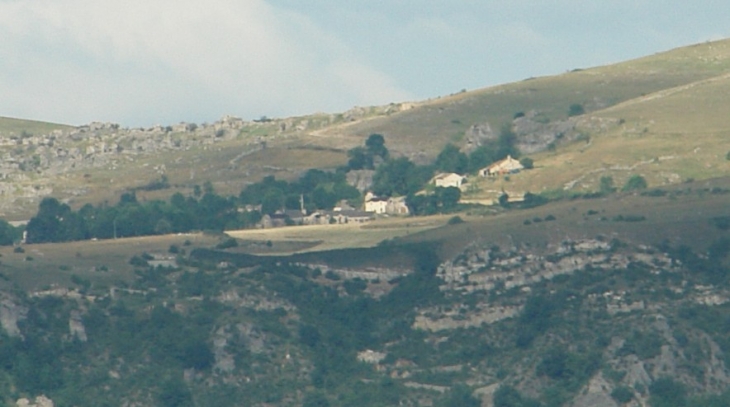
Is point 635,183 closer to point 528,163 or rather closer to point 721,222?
point 528,163

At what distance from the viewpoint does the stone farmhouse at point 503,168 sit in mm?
187500

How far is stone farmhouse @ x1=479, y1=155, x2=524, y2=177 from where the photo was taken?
18750cm

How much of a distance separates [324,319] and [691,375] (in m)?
24.7

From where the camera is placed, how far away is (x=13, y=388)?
414 feet

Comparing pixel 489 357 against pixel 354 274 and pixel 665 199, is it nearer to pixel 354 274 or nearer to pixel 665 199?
pixel 354 274

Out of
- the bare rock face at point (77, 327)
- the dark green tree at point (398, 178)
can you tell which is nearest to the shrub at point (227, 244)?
the bare rock face at point (77, 327)

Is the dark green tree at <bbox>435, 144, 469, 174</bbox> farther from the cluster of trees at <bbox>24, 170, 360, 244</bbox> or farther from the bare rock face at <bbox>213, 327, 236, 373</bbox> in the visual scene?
the bare rock face at <bbox>213, 327, 236, 373</bbox>

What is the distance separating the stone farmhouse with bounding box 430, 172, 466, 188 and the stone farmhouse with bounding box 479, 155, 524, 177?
2.21 meters

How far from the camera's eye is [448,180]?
186 m

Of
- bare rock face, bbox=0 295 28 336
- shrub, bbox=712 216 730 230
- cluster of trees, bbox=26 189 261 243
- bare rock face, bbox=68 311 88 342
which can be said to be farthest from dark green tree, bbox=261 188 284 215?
bare rock face, bbox=0 295 28 336

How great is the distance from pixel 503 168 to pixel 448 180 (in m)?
4.99

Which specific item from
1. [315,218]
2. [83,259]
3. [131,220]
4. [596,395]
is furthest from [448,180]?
[596,395]

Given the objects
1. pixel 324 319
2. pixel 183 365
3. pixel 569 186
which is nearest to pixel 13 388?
pixel 183 365

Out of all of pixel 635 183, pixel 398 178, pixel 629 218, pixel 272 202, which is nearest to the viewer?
pixel 629 218
